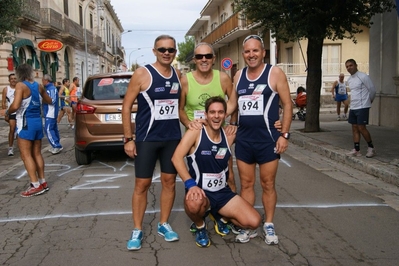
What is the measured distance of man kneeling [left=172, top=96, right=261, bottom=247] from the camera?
13.2ft

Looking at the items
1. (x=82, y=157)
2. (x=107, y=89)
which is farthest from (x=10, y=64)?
(x=107, y=89)

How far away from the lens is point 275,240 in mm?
4141

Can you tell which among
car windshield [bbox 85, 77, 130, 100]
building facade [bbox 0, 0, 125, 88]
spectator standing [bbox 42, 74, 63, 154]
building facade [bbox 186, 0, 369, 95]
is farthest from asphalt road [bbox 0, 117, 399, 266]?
building facade [bbox 186, 0, 369, 95]

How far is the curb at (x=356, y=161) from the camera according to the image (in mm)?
6843

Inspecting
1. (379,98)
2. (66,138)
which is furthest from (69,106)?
(379,98)

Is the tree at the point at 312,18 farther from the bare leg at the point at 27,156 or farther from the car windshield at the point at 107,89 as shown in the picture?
the bare leg at the point at 27,156

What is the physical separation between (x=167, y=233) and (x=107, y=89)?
4567mm

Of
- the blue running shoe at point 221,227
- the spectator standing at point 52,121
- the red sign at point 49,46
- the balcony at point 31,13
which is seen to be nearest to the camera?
the blue running shoe at point 221,227

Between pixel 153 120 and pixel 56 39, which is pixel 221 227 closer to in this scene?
pixel 153 120

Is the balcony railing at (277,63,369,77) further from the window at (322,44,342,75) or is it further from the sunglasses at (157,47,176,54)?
the sunglasses at (157,47,176,54)

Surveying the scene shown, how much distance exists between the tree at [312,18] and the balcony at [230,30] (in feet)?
54.4

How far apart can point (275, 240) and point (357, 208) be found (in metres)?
1.73

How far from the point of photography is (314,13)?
10.9 metres

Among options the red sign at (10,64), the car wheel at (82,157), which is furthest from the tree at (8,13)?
the red sign at (10,64)
